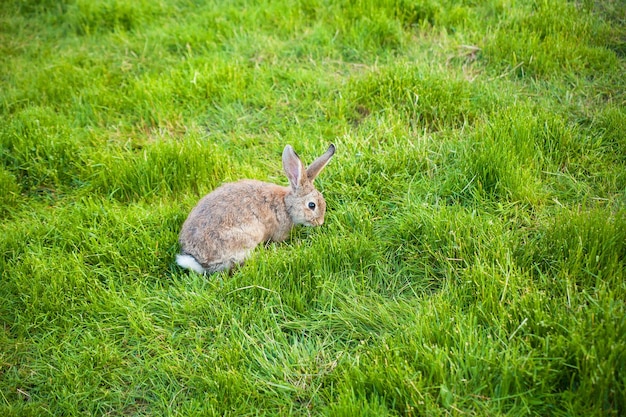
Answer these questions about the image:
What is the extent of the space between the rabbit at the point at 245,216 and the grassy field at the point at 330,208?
0.64ft

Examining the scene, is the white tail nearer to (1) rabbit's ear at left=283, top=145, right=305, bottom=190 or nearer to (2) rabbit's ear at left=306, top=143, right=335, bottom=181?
(1) rabbit's ear at left=283, top=145, right=305, bottom=190

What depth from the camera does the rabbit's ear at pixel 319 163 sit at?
5066 mm

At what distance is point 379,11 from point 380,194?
116 inches

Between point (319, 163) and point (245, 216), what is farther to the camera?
point (319, 163)

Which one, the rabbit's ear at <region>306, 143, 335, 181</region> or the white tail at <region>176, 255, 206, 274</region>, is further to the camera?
the rabbit's ear at <region>306, 143, 335, 181</region>

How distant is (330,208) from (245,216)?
0.74 metres

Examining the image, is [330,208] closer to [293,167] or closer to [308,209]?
[308,209]

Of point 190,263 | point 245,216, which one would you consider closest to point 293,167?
point 245,216

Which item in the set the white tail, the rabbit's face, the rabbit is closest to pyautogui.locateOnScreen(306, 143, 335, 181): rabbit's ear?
the rabbit

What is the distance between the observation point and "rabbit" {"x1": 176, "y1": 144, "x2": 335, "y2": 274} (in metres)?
4.63

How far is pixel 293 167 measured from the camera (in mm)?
5133

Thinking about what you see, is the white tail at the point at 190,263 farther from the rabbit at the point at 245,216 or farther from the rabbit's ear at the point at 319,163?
the rabbit's ear at the point at 319,163

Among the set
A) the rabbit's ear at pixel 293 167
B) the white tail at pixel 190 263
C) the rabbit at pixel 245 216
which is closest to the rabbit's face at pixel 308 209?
the rabbit at pixel 245 216

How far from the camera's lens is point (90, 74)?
22.4ft
